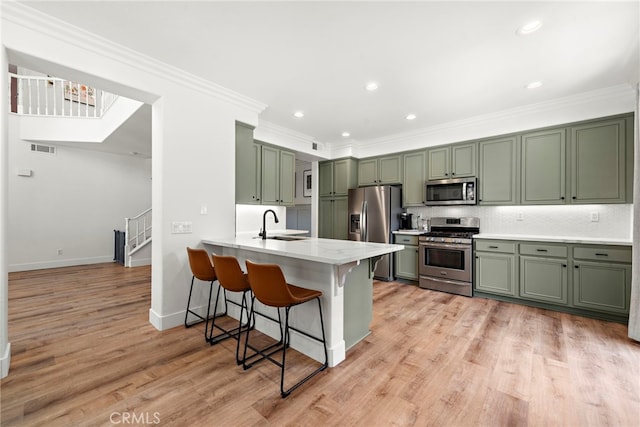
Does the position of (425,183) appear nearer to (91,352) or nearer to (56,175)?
(91,352)

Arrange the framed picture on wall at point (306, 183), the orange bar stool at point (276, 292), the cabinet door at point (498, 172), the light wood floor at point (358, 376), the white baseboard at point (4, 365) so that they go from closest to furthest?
the light wood floor at point (358, 376)
the orange bar stool at point (276, 292)
the white baseboard at point (4, 365)
the cabinet door at point (498, 172)
the framed picture on wall at point (306, 183)

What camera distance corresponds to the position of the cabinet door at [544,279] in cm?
336

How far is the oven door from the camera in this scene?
402 centimetres

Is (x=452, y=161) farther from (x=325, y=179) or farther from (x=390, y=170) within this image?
(x=325, y=179)

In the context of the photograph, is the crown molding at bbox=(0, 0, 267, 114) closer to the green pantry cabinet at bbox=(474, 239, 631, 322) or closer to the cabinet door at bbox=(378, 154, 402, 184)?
the cabinet door at bbox=(378, 154, 402, 184)

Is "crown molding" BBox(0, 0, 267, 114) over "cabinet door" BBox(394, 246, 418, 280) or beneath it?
over

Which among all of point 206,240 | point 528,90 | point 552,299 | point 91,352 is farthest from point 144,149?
point 552,299

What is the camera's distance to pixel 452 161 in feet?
14.7

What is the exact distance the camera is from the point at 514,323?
3045 mm

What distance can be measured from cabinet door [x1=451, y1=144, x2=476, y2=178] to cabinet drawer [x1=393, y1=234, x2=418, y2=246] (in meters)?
1.23

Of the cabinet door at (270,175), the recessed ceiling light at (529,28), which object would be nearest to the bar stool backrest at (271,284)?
the cabinet door at (270,175)

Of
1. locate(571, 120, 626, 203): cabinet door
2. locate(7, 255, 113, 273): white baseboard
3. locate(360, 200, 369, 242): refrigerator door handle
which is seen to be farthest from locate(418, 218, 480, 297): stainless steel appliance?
locate(7, 255, 113, 273): white baseboard

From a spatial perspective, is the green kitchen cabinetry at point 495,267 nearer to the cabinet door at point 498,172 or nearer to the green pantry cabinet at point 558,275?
the green pantry cabinet at point 558,275

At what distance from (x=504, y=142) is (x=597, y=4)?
221 centimetres
